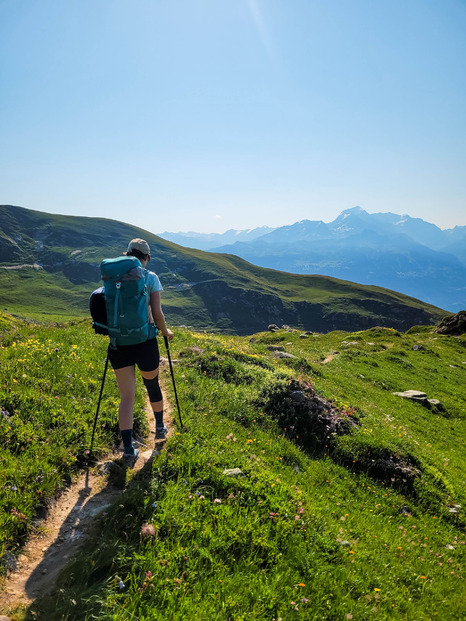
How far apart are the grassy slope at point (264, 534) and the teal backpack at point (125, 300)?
2.65 meters

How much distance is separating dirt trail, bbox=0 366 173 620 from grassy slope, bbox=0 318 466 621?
324mm

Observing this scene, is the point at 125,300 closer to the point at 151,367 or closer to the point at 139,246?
the point at 139,246

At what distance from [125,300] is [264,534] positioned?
464cm

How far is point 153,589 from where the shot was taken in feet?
13.1

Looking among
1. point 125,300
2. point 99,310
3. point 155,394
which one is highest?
point 125,300

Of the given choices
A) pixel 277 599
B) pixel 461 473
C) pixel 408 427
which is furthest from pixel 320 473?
pixel 408 427

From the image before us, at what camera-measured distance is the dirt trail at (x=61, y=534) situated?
4.07 metres

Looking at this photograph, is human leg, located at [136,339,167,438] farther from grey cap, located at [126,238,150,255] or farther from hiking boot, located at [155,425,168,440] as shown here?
grey cap, located at [126,238,150,255]

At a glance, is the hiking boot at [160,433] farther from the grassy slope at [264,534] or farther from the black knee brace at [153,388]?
the black knee brace at [153,388]

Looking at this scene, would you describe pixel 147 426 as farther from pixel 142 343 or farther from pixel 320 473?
pixel 320 473

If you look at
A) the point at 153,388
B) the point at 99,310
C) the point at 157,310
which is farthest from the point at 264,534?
the point at 99,310

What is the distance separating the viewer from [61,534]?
5098 mm

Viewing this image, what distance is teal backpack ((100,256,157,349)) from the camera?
20.0 ft

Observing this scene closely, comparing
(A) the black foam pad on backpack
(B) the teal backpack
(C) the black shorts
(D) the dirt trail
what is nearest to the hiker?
(C) the black shorts
